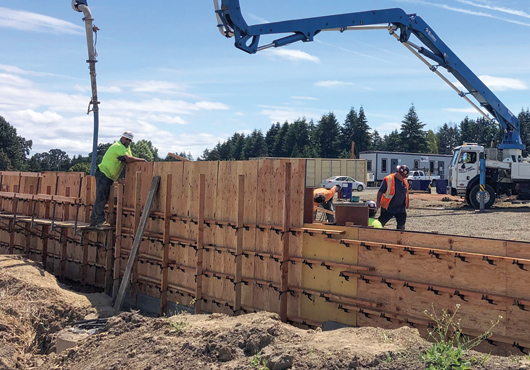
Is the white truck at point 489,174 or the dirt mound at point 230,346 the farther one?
the white truck at point 489,174

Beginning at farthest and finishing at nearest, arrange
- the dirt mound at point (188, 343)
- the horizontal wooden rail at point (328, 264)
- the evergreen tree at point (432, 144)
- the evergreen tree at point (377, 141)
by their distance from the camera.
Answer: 1. the evergreen tree at point (432, 144)
2. the evergreen tree at point (377, 141)
3. the horizontal wooden rail at point (328, 264)
4. the dirt mound at point (188, 343)

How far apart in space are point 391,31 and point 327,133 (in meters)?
68.6

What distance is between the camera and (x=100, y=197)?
11188 millimetres

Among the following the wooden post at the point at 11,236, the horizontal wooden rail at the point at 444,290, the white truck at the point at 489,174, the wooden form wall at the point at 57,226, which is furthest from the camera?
the white truck at the point at 489,174

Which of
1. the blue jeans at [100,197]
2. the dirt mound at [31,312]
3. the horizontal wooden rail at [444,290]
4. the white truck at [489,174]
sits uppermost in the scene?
the white truck at [489,174]

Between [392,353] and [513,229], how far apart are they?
1370cm

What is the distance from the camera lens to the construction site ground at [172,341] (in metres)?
4.98

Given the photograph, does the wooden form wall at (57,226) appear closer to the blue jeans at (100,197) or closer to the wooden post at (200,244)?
the blue jeans at (100,197)

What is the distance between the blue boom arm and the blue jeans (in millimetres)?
6512

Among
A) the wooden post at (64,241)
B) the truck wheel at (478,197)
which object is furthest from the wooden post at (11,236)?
the truck wheel at (478,197)

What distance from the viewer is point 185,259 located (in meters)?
9.72

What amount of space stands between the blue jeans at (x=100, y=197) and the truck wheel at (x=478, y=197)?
18.1 meters

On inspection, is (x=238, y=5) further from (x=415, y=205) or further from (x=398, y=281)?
(x=415, y=205)

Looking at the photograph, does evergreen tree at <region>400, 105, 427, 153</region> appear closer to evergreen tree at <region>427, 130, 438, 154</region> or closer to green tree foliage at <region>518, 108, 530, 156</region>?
green tree foliage at <region>518, 108, 530, 156</region>
